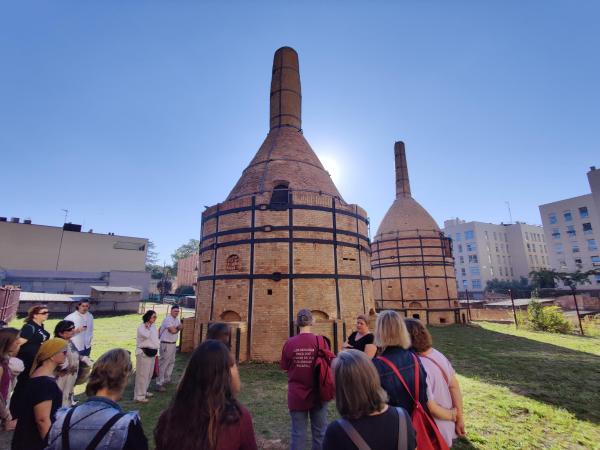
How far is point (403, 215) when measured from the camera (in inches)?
909

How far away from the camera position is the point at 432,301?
20250 mm

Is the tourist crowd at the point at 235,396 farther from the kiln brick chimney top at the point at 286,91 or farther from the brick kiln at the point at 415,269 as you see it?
the brick kiln at the point at 415,269

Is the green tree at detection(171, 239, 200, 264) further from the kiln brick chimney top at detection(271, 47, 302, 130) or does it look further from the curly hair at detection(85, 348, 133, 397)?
the curly hair at detection(85, 348, 133, 397)

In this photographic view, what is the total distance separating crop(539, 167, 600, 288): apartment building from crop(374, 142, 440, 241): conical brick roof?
29430 mm

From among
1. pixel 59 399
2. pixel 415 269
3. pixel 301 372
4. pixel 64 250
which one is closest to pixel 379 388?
pixel 301 372

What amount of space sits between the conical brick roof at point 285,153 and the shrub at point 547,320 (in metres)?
14.2

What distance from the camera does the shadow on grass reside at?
618 centimetres

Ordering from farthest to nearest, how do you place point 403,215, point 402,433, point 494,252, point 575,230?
point 494,252, point 575,230, point 403,215, point 402,433

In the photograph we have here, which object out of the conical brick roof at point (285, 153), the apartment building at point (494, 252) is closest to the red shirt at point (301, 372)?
the conical brick roof at point (285, 153)

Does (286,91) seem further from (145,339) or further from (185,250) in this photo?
(185,250)

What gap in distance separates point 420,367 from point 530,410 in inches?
198

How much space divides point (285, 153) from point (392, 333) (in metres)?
10.9

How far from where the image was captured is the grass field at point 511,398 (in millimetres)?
4594

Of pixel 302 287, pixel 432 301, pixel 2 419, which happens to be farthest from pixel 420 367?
pixel 432 301
